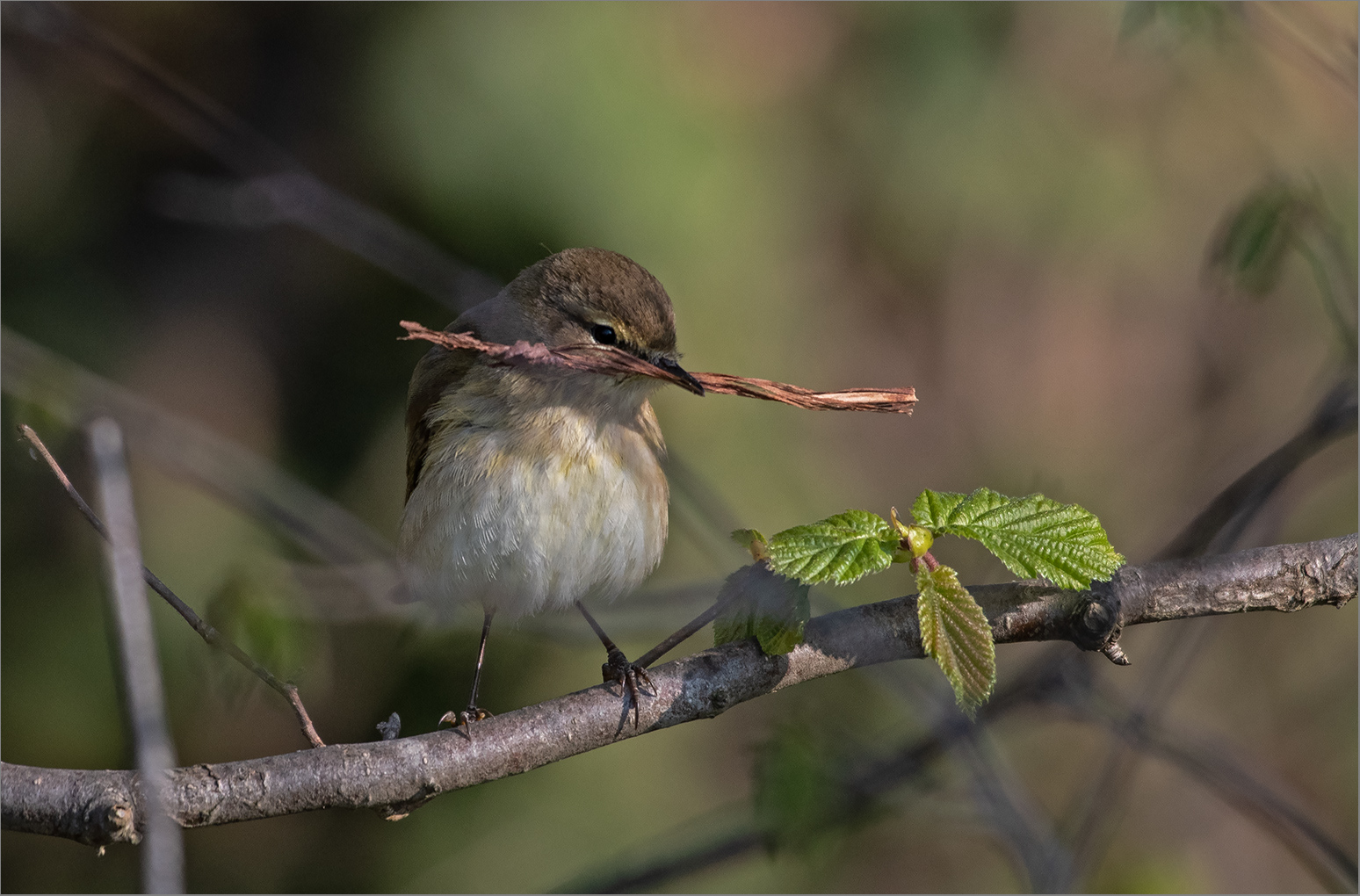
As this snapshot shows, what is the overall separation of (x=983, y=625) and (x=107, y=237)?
4035 mm

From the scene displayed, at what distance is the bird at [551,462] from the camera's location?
2.98 m

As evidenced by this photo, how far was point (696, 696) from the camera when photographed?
2230mm

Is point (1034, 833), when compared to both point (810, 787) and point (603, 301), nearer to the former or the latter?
point (810, 787)

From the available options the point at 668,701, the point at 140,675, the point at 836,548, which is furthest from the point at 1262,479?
the point at 140,675

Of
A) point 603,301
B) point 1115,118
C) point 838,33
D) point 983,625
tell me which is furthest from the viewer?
point 1115,118

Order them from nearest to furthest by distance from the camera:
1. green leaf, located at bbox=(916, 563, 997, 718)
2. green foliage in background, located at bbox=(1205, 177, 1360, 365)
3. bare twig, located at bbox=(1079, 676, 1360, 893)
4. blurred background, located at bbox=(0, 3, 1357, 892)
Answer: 1. green leaf, located at bbox=(916, 563, 997, 718)
2. bare twig, located at bbox=(1079, 676, 1360, 893)
3. green foliage in background, located at bbox=(1205, 177, 1360, 365)
4. blurred background, located at bbox=(0, 3, 1357, 892)

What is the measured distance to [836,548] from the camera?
6.52 ft

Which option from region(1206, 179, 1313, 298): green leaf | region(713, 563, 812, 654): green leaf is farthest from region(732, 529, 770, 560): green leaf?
region(1206, 179, 1313, 298): green leaf

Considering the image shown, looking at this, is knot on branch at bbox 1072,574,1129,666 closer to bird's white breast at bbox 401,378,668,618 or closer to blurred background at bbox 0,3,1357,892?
blurred background at bbox 0,3,1357,892

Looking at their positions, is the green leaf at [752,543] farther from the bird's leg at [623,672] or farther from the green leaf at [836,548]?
the bird's leg at [623,672]

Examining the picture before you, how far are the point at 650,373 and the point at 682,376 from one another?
143 millimetres

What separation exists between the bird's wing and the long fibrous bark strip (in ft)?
1.28

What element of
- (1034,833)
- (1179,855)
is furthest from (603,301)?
(1179,855)

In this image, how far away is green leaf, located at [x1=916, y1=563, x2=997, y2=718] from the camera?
191 cm
